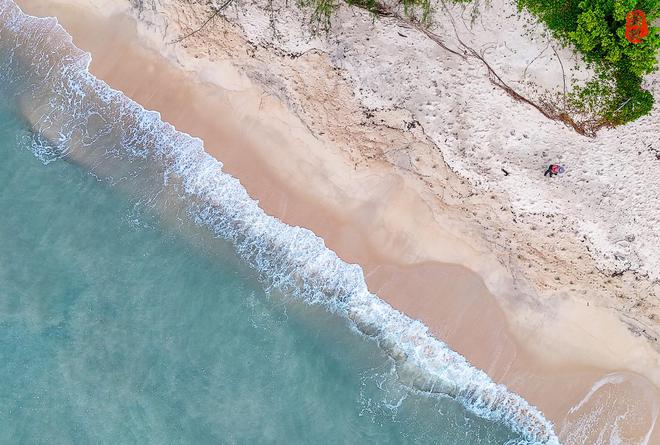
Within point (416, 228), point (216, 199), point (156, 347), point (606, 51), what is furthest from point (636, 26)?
point (156, 347)

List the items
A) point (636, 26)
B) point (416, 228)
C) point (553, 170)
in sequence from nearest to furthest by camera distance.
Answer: point (636, 26), point (553, 170), point (416, 228)

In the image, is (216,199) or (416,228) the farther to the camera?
(216,199)

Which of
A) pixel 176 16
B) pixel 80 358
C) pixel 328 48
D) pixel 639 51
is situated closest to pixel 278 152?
pixel 328 48

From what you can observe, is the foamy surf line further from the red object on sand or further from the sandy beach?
the red object on sand

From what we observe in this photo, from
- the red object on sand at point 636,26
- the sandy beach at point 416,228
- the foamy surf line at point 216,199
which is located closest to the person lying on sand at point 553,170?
the sandy beach at point 416,228

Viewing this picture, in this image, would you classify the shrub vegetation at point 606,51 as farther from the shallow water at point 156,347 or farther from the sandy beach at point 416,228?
the shallow water at point 156,347

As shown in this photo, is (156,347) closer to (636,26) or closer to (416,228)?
(416,228)

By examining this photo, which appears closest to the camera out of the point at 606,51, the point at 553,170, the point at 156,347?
the point at 606,51
